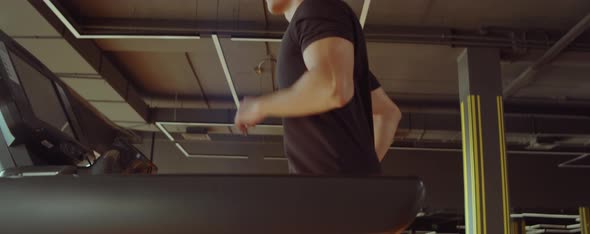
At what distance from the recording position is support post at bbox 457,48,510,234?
4762 millimetres

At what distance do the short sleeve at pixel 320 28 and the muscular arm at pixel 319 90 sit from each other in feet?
0.08

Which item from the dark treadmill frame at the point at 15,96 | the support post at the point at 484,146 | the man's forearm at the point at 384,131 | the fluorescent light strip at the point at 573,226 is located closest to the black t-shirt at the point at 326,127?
the man's forearm at the point at 384,131

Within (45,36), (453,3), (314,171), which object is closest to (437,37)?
(453,3)

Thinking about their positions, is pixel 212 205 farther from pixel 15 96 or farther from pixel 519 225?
pixel 519 225

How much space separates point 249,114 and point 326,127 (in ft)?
0.40

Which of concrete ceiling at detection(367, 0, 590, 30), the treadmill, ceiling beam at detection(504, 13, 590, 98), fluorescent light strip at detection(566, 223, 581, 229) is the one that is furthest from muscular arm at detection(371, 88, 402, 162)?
fluorescent light strip at detection(566, 223, 581, 229)

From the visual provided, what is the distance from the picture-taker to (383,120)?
1.08 meters

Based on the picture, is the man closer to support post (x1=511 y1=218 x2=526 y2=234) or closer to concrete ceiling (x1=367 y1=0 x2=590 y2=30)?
concrete ceiling (x1=367 y1=0 x2=590 y2=30)

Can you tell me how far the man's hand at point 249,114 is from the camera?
74 centimetres

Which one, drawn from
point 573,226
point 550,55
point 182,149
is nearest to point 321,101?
point 550,55

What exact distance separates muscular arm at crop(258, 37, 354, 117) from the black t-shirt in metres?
0.04

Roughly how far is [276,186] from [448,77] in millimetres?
6934

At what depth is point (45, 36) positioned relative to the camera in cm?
526

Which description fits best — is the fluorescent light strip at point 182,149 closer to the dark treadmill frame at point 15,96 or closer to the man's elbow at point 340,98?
the dark treadmill frame at point 15,96
